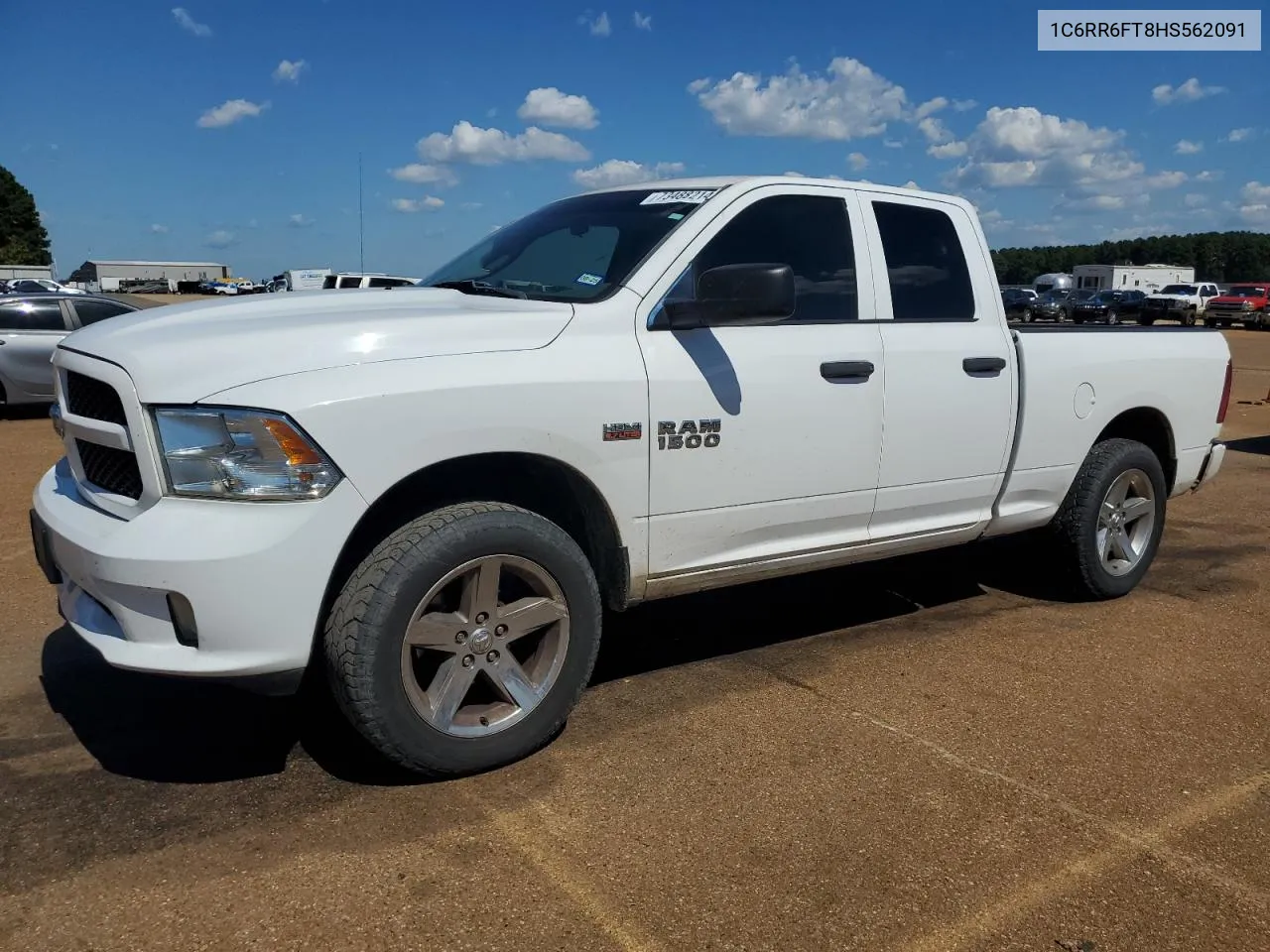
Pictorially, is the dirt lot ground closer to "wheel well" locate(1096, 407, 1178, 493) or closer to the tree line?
"wheel well" locate(1096, 407, 1178, 493)

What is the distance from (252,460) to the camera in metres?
2.80

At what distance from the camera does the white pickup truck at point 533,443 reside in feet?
9.26

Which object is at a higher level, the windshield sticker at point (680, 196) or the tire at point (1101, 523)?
the windshield sticker at point (680, 196)

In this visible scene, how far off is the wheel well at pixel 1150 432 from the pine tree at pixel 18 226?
104897 mm

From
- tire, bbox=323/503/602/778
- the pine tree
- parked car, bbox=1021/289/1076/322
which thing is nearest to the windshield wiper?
tire, bbox=323/503/602/778

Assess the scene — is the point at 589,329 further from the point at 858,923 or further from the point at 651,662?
the point at 858,923

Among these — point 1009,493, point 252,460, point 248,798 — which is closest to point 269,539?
point 252,460

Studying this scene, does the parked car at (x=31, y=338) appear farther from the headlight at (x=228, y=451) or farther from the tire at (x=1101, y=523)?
the tire at (x=1101, y=523)

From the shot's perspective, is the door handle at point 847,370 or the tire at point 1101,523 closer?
the door handle at point 847,370

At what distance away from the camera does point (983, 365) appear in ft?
14.7

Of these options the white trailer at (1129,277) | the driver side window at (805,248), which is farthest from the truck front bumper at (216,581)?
the white trailer at (1129,277)

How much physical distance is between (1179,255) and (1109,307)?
91.5m

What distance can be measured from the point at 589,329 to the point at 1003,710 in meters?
2.13

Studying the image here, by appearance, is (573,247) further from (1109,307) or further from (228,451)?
(1109,307)
